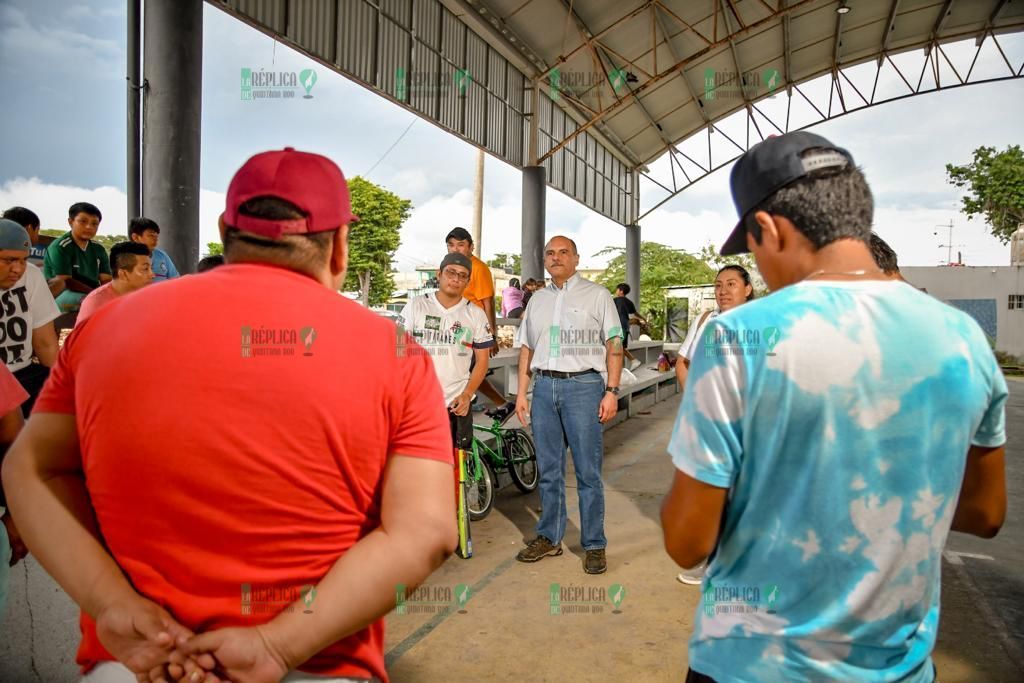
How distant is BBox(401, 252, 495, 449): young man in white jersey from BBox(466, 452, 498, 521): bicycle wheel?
2.63 feet

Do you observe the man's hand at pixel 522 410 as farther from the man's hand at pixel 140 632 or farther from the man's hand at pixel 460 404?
the man's hand at pixel 140 632

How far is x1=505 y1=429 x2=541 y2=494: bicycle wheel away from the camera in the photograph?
6.43 meters

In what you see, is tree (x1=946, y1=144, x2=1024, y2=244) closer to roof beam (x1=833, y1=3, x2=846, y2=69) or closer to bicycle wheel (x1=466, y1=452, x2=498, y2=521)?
roof beam (x1=833, y1=3, x2=846, y2=69)

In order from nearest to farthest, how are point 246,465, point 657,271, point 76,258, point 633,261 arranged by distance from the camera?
point 246,465, point 76,258, point 633,261, point 657,271

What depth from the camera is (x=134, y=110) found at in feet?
20.2

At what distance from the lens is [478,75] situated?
13680 millimetres

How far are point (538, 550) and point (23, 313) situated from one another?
3.24 metres

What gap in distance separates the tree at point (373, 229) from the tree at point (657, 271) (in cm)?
1373

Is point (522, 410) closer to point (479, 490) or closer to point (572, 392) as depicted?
point (572, 392)

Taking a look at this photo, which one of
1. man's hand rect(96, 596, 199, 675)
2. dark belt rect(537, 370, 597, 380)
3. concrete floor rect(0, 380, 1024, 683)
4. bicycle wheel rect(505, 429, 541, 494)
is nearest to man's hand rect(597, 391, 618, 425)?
dark belt rect(537, 370, 597, 380)

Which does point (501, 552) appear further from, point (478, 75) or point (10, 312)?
point (478, 75)

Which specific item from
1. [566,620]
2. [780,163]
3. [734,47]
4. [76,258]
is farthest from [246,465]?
[734,47]

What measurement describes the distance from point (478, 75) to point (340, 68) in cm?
436

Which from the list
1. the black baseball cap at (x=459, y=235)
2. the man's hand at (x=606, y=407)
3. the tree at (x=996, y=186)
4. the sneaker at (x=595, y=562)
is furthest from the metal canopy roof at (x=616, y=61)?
the tree at (x=996, y=186)
